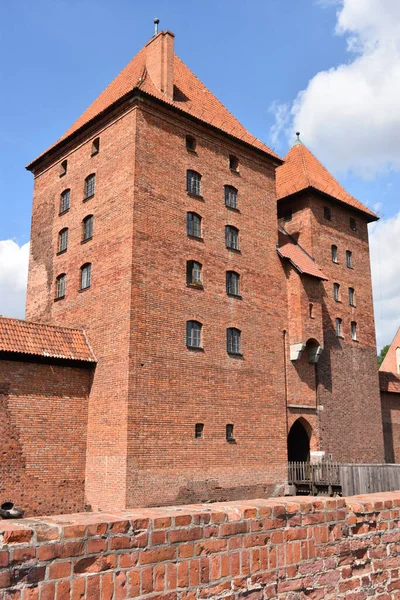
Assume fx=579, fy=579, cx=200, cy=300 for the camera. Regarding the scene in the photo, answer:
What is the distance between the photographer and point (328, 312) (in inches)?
973

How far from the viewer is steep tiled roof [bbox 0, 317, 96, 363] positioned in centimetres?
1633

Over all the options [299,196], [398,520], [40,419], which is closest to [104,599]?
[398,520]

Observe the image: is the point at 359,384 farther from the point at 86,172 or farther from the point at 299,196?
the point at 86,172

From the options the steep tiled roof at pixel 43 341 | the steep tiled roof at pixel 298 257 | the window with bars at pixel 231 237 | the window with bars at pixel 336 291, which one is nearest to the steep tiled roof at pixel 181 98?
the steep tiled roof at pixel 298 257

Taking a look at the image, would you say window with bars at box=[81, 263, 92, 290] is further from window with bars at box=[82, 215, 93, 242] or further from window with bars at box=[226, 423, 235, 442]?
window with bars at box=[226, 423, 235, 442]

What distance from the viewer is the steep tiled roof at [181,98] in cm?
1997

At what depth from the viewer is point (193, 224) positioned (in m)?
19.6

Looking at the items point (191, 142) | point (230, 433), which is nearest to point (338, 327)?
point (230, 433)

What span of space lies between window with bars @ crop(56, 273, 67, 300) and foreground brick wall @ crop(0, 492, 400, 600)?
16031mm

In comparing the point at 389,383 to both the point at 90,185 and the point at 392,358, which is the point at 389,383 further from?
the point at 90,185

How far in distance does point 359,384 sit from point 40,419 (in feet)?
47.8

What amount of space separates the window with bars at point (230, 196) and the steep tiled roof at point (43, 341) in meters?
7.11

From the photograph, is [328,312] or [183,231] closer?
[183,231]

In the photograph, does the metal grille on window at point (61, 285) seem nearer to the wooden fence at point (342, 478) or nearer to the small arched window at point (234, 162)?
the small arched window at point (234, 162)
